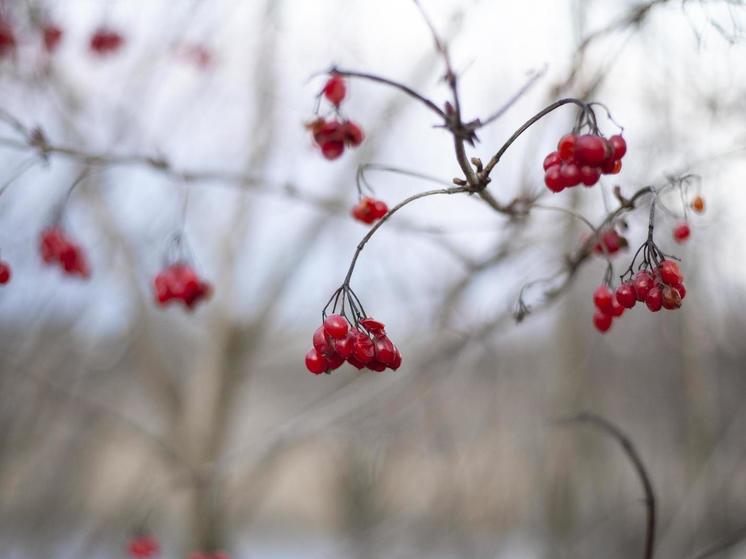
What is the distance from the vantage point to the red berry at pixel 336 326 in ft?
5.25

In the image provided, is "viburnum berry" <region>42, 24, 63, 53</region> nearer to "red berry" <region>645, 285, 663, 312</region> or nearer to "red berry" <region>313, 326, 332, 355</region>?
"red berry" <region>313, 326, 332, 355</region>

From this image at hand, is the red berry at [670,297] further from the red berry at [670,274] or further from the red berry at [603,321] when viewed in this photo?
the red berry at [603,321]

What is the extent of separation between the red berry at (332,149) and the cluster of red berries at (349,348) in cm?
66

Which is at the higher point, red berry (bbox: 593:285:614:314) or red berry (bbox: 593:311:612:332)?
red berry (bbox: 593:285:614:314)

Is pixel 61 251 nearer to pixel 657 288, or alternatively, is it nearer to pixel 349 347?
pixel 349 347

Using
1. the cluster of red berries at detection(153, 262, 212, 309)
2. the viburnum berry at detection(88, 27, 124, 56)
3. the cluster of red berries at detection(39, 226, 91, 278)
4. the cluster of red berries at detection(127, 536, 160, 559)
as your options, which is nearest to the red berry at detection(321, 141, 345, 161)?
the cluster of red berries at detection(153, 262, 212, 309)

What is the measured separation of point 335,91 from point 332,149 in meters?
0.19

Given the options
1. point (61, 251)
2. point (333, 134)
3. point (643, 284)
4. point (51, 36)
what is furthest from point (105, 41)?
point (643, 284)

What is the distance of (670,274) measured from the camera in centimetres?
154

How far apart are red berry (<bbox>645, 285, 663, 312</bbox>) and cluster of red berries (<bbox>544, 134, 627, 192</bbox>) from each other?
0.26 m

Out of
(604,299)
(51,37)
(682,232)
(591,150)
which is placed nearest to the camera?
(591,150)

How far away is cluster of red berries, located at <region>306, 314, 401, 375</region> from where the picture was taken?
1.60 metres

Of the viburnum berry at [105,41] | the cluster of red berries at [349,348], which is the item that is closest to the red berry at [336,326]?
the cluster of red berries at [349,348]

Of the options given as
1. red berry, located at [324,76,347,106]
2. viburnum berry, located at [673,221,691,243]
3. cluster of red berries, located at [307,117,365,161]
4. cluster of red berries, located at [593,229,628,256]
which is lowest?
cluster of red berries, located at [593,229,628,256]
